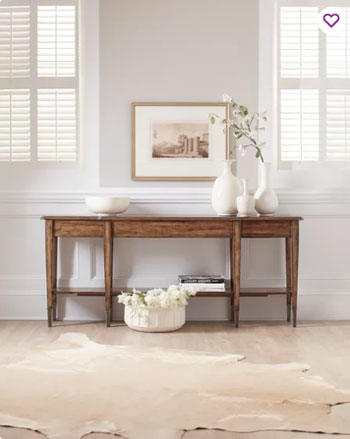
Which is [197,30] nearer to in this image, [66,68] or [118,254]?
[66,68]

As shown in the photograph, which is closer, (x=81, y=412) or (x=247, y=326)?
(x=81, y=412)

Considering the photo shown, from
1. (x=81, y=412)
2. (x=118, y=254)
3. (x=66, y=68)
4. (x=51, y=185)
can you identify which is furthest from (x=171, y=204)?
(x=81, y=412)

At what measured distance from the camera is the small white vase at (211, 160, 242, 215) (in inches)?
199

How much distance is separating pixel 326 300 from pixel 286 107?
1.56m

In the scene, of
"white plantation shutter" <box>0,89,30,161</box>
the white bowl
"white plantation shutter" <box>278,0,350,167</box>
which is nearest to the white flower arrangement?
the white bowl

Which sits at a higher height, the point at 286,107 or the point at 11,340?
the point at 286,107

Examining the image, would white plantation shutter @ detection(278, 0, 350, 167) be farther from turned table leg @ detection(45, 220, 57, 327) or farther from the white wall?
turned table leg @ detection(45, 220, 57, 327)

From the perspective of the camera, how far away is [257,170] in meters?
5.37

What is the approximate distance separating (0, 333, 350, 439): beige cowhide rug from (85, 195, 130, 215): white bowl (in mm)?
1178

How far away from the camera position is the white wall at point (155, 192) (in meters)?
5.32

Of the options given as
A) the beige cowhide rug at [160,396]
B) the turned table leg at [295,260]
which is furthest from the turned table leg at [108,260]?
the turned table leg at [295,260]

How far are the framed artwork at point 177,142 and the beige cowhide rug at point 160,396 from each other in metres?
1.63

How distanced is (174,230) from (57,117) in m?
1.36

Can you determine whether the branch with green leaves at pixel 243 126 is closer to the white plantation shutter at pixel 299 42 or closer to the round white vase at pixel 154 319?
the white plantation shutter at pixel 299 42
